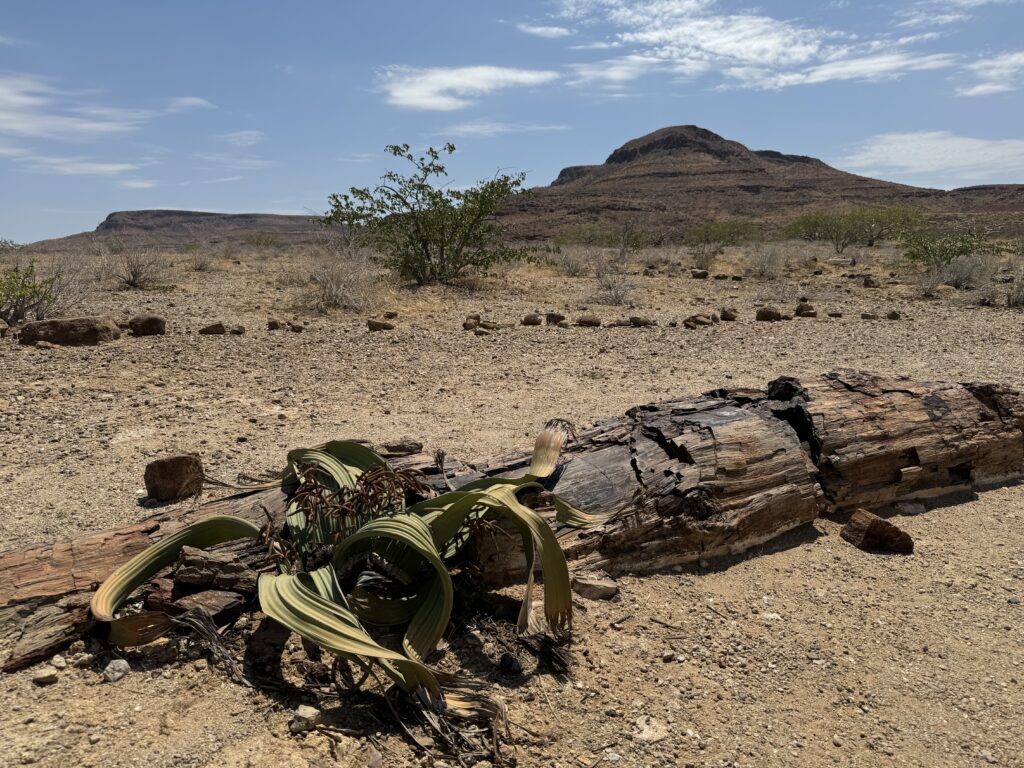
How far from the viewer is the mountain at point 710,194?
62.6 metres

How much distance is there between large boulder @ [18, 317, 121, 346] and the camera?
25.0ft

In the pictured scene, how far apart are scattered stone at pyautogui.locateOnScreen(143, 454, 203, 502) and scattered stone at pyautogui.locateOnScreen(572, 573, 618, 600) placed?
7.28ft

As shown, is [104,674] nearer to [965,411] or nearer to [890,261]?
[965,411]

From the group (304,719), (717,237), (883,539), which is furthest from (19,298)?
(717,237)

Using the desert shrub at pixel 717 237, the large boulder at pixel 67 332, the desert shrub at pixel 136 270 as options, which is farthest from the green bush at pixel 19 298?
the desert shrub at pixel 717 237

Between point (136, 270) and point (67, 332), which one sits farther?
point (136, 270)

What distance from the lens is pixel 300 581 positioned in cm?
221

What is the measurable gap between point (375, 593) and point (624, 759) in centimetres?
96

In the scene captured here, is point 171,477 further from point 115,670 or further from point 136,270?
point 136,270

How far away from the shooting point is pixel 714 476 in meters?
3.16

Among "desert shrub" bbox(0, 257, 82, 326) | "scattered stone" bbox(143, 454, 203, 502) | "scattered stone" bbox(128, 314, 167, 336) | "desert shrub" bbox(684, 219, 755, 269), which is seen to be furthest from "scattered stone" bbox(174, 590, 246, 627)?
"desert shrub" bbox(684, 219, 755, 269)

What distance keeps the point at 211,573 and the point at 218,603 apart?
0.11 m

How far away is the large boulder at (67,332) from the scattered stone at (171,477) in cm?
479

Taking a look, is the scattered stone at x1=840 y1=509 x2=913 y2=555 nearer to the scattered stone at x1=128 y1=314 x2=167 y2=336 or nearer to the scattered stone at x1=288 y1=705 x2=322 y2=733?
the scattered stone at x1=288 y1=705 x2=322 y2=733
